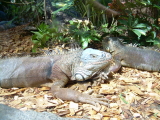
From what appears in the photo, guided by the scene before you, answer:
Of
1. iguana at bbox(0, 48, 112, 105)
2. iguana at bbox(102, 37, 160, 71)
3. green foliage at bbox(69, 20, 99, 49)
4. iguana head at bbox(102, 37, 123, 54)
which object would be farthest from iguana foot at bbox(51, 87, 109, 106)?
iguana head at bbox(102, 37, 123, 54)

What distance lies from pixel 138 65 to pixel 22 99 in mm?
3574

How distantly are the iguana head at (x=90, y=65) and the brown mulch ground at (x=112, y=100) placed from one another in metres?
0.33

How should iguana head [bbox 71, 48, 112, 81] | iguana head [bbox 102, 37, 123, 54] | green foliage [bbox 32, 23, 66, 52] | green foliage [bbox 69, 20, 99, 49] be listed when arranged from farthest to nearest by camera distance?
iguana head [bbox 102, 37, 123, 54] < green foliage [bbox 32, 23, 66, 52] < green foliage [bbox 69, 20, 99, 49] < iguana head [bbox 71, 48, 112, 81]

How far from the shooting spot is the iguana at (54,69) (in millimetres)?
3529

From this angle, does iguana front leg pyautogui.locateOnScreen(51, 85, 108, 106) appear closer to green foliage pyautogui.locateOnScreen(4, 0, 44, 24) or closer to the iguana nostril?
the iguana nostril

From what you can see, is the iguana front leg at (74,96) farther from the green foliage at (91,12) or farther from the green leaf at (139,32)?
the green foliage at (91,12)

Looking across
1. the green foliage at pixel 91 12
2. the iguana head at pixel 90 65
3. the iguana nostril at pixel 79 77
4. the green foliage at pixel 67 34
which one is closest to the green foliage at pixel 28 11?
the green foliage at pixel 67 34

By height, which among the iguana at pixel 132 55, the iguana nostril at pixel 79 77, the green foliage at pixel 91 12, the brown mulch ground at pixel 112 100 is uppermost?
the green foliage at pixel 91 12

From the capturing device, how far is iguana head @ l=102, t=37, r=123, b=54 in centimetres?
549

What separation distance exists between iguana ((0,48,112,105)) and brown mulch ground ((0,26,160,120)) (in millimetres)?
204

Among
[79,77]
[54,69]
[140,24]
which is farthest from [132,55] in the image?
[54,69]

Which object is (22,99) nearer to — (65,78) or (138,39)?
(65,78)

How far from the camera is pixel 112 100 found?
3.03 m

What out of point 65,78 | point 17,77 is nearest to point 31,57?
point 17,77
